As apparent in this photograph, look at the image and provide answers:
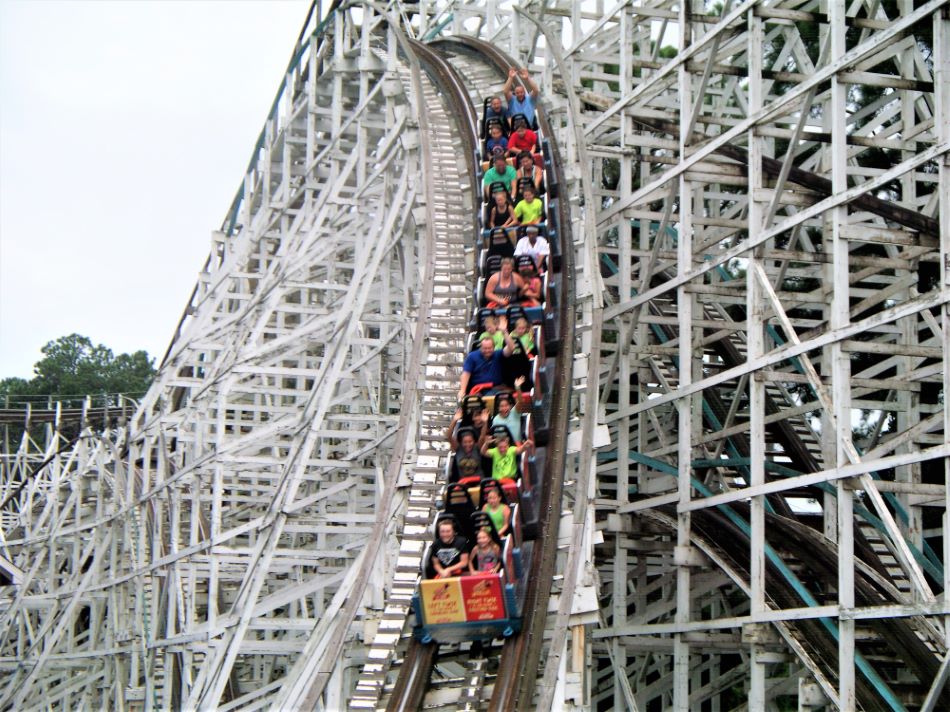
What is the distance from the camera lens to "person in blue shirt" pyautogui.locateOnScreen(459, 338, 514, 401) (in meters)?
14.3

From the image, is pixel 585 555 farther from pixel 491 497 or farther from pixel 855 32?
pixel 855 32

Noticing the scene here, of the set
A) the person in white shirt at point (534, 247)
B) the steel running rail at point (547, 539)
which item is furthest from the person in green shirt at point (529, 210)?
the person in white shirt at point (534, 247)

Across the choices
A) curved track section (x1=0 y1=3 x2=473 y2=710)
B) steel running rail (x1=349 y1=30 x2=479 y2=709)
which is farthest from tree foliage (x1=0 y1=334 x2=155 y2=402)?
steel running rail (x1=349 y1=30 x2=479 y2=709)

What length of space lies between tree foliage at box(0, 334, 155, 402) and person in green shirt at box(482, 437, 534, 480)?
171ft

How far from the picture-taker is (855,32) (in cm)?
2162

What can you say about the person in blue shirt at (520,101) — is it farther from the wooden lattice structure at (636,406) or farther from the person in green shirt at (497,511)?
the person in green shirt at (497,511)

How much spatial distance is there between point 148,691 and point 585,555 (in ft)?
23.7

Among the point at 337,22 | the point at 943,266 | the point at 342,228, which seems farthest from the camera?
the point at 337,22

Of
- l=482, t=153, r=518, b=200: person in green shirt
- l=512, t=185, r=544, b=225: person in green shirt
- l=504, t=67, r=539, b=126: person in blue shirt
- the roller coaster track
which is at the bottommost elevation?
the roller coaster track

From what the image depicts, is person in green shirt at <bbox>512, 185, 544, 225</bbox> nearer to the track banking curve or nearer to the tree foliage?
the track banking curve

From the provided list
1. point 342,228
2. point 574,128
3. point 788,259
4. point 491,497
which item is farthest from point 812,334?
point 342,228

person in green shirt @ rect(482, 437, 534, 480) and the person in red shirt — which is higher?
the person in red shirt

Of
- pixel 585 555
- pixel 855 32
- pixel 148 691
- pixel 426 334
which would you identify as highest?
pixel 855 32

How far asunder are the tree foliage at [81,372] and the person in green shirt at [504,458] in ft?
171
